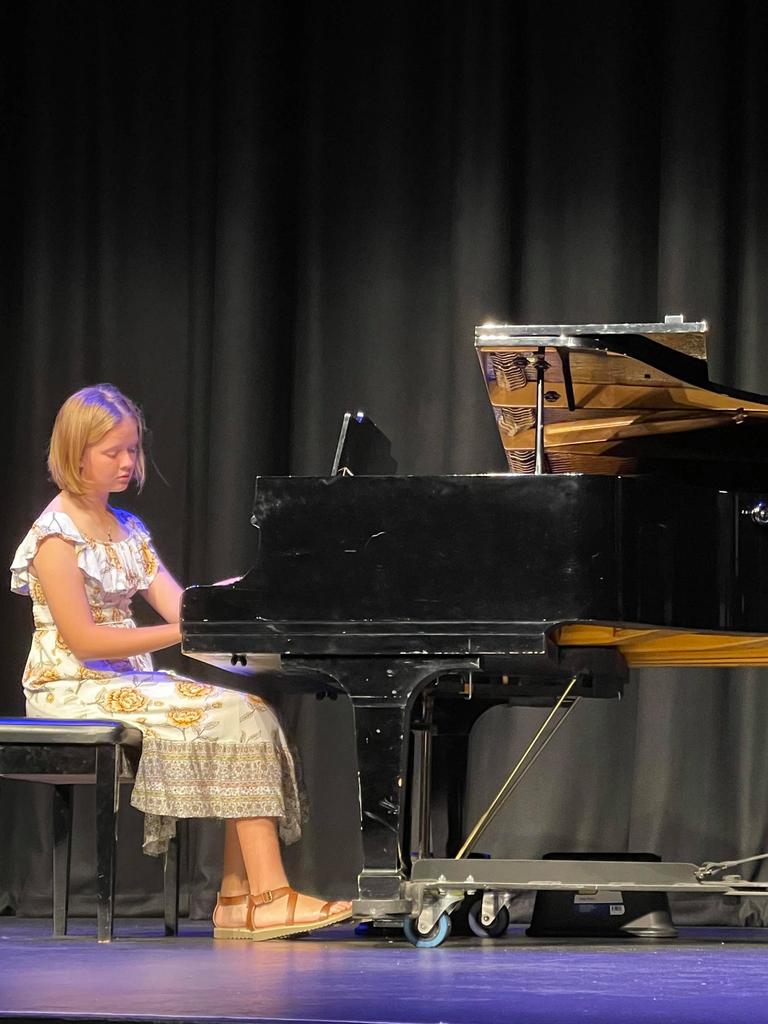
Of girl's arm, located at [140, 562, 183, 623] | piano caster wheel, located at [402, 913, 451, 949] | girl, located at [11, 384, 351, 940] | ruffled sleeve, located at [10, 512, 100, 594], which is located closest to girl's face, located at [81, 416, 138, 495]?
girl, located at [11, 384, 351, 940]

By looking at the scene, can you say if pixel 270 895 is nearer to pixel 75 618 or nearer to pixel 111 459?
pixel 75 618

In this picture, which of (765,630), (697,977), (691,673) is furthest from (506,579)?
(691,673)

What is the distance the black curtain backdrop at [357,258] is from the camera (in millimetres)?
4297

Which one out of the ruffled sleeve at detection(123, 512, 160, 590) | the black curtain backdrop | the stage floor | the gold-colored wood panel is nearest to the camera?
the stage floor

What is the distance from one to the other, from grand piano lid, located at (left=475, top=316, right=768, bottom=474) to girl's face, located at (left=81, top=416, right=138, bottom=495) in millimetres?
869

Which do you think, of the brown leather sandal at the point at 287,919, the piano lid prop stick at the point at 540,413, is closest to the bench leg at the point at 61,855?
the brown leather sandal at the point at 287,919

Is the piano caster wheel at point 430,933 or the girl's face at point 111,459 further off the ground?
the girl's face at point 111,459

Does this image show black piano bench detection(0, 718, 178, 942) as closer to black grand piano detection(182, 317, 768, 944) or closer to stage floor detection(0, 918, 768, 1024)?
stage floor detection(0, 918, 768, 1024)

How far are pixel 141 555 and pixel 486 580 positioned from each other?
43.7 inches

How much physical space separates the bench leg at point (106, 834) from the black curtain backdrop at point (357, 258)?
3.89 ft

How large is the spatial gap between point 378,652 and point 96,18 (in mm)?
2706

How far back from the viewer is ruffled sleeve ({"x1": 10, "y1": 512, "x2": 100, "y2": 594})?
3.50 meters

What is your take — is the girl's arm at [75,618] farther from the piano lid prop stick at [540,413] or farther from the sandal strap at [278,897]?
the piano lid prop stick at [540,413]

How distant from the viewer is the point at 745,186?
171 inches
